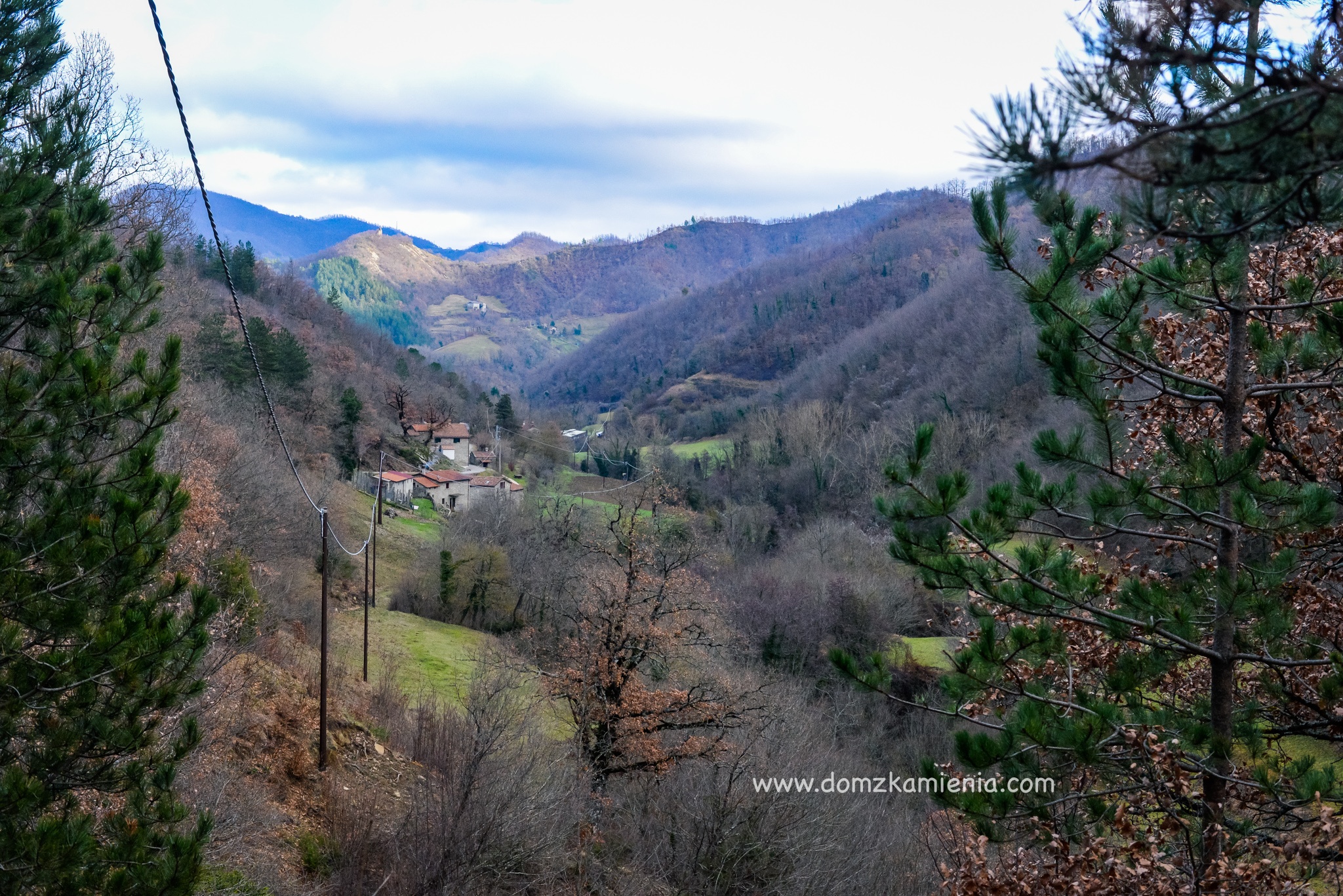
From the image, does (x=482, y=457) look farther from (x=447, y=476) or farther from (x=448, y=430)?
(x=447, y=476)

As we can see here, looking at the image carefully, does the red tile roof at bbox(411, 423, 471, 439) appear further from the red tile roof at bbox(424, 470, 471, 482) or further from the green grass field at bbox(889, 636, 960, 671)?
the green grass field at bbox(889, 636, 960, 671)

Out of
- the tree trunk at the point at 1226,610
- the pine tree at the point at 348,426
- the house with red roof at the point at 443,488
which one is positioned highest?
the tree trunk at the point at 1226,610

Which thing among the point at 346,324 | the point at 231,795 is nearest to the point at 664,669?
the point at 231,795

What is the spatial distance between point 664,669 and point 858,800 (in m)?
5.39

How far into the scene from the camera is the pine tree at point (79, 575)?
5000 millimetres

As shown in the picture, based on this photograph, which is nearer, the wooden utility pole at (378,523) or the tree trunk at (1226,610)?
the tree trunk at (1226,610)

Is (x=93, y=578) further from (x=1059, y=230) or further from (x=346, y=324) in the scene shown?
(x=346, y=324)

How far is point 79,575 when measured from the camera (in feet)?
17.0

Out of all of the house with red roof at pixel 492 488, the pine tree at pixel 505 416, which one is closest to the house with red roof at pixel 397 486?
the house with red roof at pixel 492 488

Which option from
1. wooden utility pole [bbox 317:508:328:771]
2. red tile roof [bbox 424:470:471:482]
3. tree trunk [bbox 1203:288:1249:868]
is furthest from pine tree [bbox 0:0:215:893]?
red tile roof [bbox 424:470:471:482]

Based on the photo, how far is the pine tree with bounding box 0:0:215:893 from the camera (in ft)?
16.4

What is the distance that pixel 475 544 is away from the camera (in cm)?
3678

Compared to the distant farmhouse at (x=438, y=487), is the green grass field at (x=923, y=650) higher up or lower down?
lower down

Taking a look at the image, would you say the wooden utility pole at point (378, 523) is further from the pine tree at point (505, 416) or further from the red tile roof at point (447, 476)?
the pine tree at point (505, 416)
